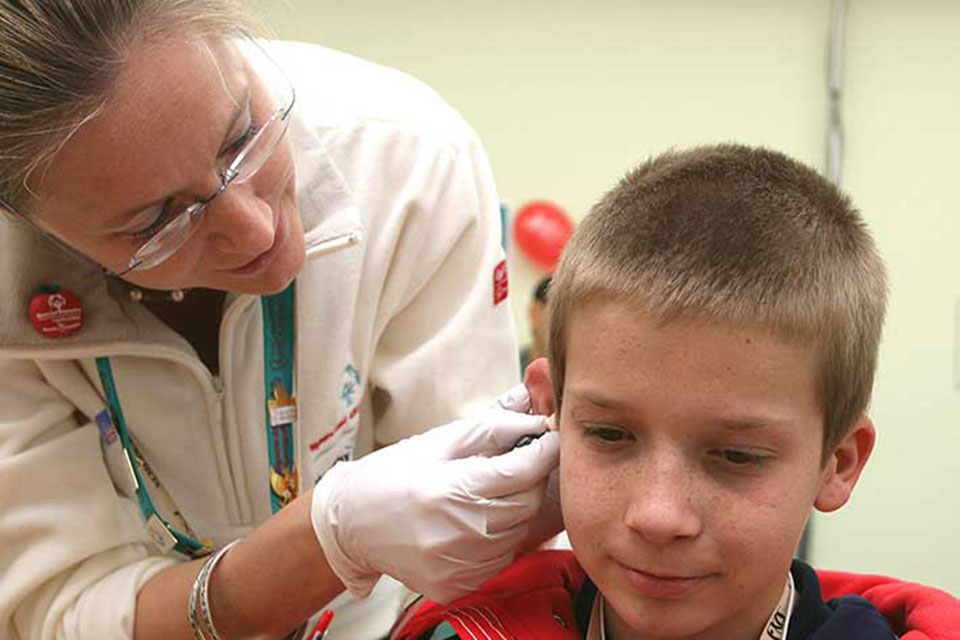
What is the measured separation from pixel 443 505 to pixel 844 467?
0.44 meters

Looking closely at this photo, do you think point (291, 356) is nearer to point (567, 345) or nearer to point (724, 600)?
point (567, 345)

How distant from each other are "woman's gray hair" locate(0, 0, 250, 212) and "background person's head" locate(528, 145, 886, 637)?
20.8 inches

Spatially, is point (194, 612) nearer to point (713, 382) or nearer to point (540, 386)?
point (540, 386)

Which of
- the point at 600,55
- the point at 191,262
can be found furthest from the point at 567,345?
the point at 600,55

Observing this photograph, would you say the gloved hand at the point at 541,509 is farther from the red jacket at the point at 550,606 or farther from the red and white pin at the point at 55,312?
the red and white pin at the point at 55,312

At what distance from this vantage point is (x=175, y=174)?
1.12 m

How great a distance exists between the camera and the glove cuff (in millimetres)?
1258

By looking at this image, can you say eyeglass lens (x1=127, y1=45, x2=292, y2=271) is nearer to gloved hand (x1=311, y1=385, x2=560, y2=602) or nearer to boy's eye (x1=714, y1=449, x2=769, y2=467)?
gloved hand (x1=311, y1=385, x2=560, y2=602)

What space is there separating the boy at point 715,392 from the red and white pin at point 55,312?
0.64 m

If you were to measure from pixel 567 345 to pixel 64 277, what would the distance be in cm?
73

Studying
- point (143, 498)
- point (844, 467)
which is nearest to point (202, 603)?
point (143, 498)

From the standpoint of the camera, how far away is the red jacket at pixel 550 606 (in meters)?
1.11

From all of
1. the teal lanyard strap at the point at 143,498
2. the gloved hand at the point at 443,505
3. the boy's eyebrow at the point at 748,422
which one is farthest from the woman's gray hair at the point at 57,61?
the boy's eyebrow at the point at 748,422

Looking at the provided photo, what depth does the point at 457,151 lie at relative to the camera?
1.59m
